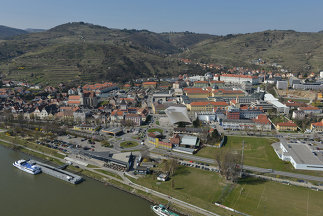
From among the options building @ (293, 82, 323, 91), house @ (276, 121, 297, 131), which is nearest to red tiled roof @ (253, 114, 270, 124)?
house @ (276, 121, 297, 131)

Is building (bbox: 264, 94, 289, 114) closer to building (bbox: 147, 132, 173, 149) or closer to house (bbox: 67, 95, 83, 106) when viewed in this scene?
building (bbox: 147, 132, 173, 149)

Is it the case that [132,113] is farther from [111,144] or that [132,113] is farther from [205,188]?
[205,188]

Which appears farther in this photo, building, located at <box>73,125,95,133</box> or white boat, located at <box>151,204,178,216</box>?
building, located at <box>73,125,95,133</box>

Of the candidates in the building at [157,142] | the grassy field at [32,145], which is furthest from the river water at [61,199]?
the building at [157,142]

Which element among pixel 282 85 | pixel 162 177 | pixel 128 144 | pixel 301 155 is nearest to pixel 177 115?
pixel 128 144

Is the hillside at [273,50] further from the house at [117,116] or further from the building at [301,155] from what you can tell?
the house at [117,116]

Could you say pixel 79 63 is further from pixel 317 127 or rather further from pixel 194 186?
pixel 317 127
